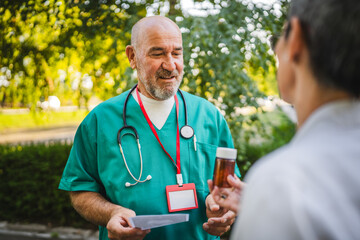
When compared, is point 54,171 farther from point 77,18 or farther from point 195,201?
point 195,201

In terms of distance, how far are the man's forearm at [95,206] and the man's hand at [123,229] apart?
0.24ft

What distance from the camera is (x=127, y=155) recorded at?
185 centimetres

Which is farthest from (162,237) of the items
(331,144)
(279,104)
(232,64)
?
(279,104)

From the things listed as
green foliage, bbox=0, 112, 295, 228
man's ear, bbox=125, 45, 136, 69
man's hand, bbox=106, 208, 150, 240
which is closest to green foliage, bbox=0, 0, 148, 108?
green foliage, bbox=0, 112, 295, 228

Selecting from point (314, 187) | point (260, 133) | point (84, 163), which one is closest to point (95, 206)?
point (84, 163)

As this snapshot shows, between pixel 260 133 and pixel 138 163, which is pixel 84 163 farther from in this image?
pixel 260 133

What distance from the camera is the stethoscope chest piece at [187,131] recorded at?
1935mm

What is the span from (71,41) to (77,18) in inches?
15.0

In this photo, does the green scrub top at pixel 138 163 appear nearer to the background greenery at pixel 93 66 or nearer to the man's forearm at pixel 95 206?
the man's forearm at pixel 95 206

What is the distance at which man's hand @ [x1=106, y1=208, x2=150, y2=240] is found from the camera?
156cm

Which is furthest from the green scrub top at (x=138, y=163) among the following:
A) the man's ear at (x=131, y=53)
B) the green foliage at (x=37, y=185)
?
the green foliage at (x=37, y=185)

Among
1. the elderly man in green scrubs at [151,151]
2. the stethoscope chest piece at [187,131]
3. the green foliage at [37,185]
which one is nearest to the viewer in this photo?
the elderly man in green scrubs at [151,151]

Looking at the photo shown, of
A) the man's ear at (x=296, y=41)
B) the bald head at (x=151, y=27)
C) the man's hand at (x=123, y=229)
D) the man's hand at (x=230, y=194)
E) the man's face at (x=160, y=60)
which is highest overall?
the man's ear at (x=296, y=41)

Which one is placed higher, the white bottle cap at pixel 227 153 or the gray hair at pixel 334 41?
the gray hair at pixel 334 41
